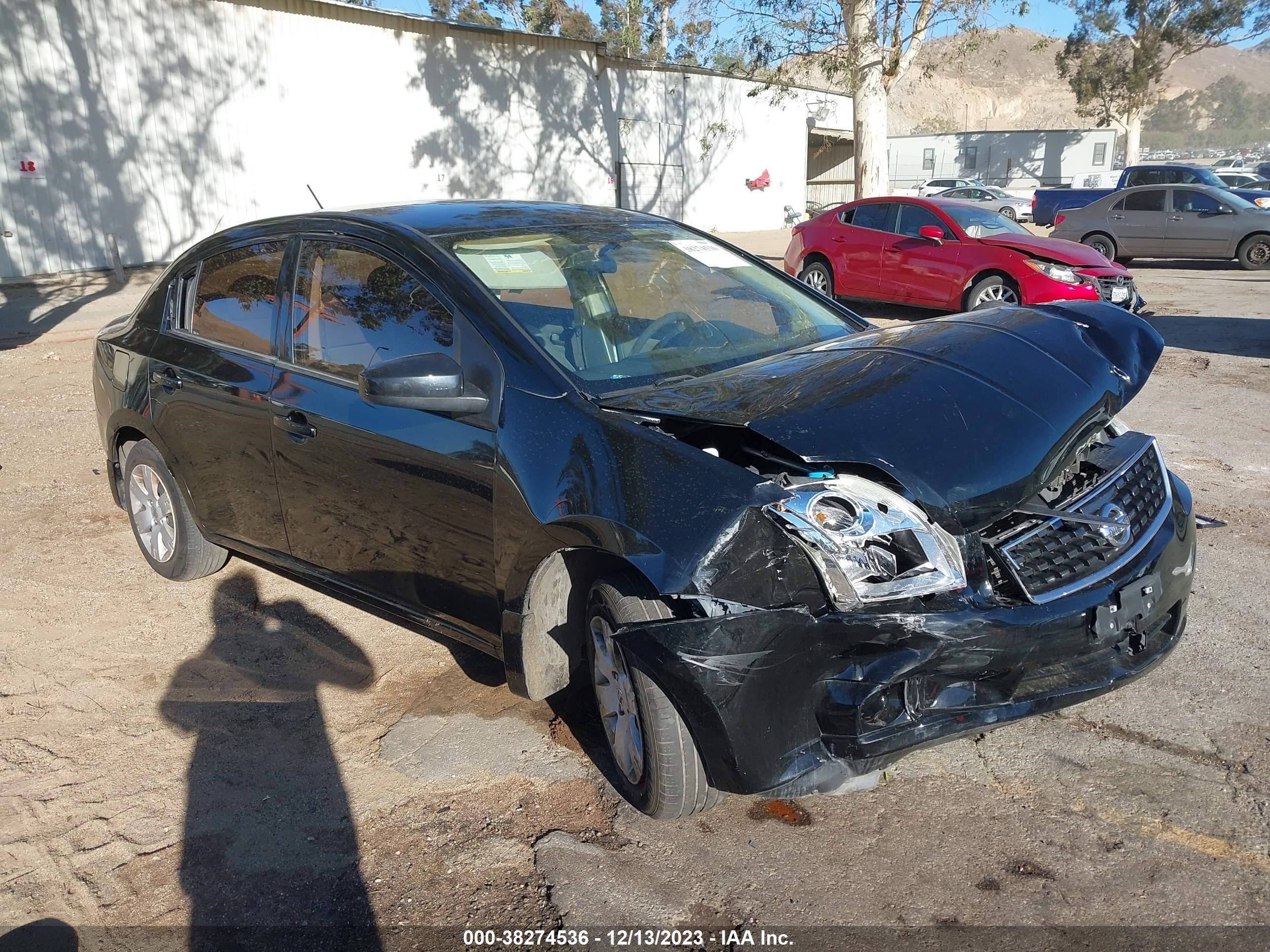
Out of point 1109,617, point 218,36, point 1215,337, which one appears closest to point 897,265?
point 1215,337

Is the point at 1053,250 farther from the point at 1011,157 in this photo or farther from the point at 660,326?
the point at 1011,157

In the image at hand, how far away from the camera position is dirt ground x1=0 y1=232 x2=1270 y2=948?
2.69 meters

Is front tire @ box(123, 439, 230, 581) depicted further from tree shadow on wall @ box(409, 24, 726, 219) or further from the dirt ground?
tree shadow on wall @ box(409, 24, 726, 219)

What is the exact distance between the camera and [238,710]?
3.88 metres

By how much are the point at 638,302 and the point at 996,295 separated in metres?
8.79

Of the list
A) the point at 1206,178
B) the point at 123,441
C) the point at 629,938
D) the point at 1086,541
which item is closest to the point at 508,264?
the point at 1086,541

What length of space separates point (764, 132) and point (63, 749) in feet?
109

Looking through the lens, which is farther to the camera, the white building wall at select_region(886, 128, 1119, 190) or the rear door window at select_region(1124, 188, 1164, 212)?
the white building wall at select_region(886, 128, 1119, 190)

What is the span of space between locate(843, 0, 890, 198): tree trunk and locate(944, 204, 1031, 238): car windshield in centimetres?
501

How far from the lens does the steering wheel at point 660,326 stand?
364cm

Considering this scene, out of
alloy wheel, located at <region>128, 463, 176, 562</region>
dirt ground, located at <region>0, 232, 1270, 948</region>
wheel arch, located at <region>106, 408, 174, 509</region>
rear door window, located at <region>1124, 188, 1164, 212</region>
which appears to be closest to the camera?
dirt ground, located at <region>0, 232, 1270, 948</region>

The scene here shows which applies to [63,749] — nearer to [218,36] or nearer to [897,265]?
[897,265]

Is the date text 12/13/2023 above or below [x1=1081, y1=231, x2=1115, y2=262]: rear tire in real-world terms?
above

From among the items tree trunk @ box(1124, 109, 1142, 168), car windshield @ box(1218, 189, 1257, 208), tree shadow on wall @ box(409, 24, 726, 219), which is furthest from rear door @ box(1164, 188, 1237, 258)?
tree trunk @ box(1124, 109, 1142, 168)
